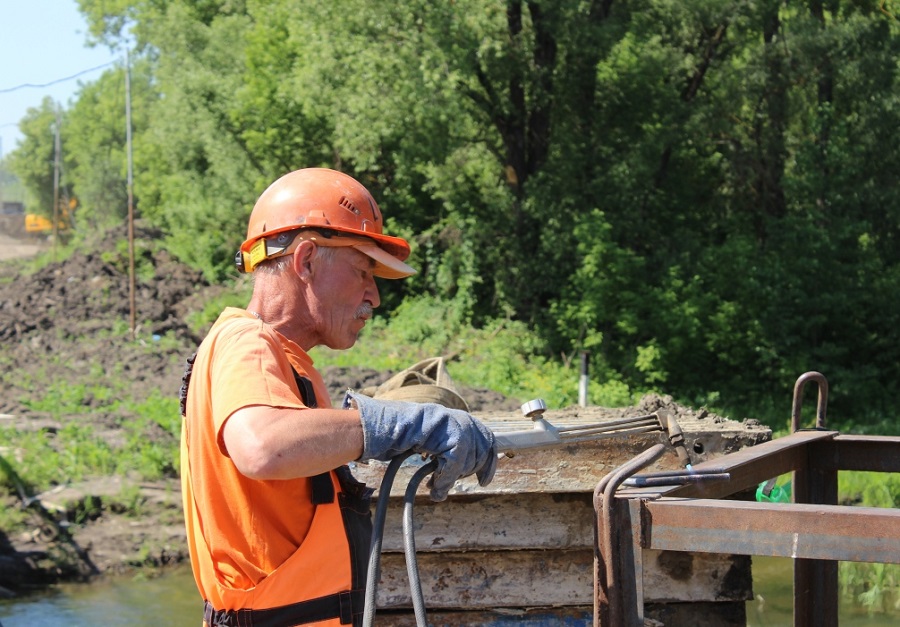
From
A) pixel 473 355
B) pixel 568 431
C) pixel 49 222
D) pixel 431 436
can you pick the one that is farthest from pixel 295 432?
pixel 49 222

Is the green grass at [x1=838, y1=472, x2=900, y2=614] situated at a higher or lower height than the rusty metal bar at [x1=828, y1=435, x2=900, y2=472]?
lower

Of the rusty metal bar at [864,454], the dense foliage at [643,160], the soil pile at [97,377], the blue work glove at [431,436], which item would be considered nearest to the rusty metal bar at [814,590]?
the rusty metal bar at [864,454]

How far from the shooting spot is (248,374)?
1934mm

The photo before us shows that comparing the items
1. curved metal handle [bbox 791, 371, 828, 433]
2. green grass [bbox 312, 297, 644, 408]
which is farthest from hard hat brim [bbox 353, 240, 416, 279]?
green grass [bbox 312, 297, 644, 408]

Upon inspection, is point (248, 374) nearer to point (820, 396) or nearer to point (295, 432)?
point (295, 432)

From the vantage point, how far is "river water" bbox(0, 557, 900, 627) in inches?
293

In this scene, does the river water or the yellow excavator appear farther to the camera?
the yellow excavator

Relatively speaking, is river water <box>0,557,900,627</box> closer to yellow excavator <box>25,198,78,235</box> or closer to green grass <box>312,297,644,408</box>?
green grass <box>312,297,644,408</box>

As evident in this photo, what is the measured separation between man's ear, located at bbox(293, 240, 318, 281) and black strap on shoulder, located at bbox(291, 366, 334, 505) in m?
0.21

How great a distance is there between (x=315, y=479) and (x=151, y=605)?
22.0 ft

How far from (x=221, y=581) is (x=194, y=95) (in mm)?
20982

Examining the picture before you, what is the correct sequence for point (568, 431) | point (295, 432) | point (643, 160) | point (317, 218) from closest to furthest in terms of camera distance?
point (295, 432) < point (317, 218) < point (568, 431) < point (643, 160)

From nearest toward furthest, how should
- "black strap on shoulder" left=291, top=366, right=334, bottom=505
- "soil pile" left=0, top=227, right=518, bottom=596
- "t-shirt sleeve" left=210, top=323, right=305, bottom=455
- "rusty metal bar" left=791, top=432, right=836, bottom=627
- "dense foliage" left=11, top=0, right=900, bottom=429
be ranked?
"t-shirt sleeve" left=210, top=323, right=305, bottom=455 → "black strap on shoulder" left=291, top=366, right=334, bottom=505 → "rusty metal bar" left=791, top=432, right=836, bottom=627 → "soil pile" left=0, top=227, right=518, bottom=596 → "dense foliage" left=11, top=0, right=900, bottom=429

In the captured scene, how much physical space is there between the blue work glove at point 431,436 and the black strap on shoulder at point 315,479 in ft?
0.41
